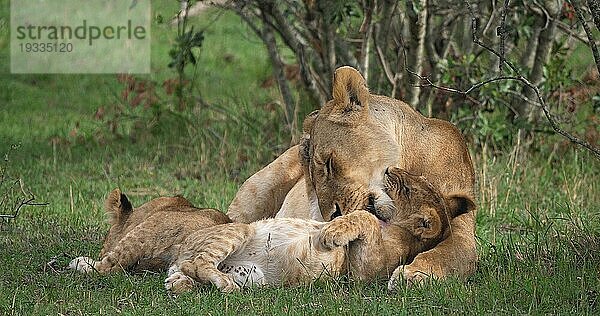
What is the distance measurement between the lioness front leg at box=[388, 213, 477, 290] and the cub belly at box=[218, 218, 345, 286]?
1.25 feet

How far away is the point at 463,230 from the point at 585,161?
426 centimetres

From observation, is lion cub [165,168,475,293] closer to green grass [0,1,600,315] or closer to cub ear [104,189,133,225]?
green grass [0,1,600,315]

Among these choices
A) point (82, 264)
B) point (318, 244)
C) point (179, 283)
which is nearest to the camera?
point (179, 283)

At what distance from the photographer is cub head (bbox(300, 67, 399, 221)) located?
6039 millimetres

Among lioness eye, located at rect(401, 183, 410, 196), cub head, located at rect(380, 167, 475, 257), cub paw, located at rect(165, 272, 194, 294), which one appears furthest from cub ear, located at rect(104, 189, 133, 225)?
lioness eye, located at rect(401, 183, 410, 196)

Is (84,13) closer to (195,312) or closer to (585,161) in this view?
(585,161)

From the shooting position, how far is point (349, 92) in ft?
20.1

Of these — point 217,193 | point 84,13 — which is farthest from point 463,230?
point 84,13

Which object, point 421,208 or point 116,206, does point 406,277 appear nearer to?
point 421,208

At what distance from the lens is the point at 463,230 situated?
5.90 m

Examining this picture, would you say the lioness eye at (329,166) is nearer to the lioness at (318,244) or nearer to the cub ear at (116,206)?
the lioness at (318,244)

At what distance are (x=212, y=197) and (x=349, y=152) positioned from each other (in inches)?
112

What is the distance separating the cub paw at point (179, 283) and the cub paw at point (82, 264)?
670 millimetres

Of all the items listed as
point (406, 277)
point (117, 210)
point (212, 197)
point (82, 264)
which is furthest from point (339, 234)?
point (212, 197)
